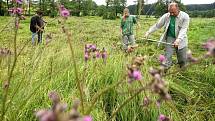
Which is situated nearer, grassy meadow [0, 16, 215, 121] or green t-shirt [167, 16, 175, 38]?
grassy meadow [0, 16, 215, 121]

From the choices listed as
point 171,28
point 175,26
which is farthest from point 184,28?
point 171,28

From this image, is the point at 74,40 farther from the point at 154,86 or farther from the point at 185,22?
the point at 154,86

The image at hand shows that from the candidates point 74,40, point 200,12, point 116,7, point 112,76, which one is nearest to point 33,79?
point 112,76

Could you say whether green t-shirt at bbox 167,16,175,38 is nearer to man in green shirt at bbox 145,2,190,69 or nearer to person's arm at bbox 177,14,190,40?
man in green shirt at bbox 145,2,190,69

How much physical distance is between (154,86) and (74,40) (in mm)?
5786

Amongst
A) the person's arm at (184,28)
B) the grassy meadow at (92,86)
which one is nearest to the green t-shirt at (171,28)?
the person's arm at (184,28)

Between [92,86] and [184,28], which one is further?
[184,28]

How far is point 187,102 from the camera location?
536 centimetres

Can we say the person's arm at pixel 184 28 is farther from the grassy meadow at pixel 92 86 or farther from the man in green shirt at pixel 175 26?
the grassy meadow at pixel 92 86

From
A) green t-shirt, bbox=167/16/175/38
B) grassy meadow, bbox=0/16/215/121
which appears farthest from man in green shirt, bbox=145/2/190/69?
grassy meadow, bbox=0/16/215/121

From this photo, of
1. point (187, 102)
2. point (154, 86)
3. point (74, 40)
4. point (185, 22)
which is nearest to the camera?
point (154, 86)

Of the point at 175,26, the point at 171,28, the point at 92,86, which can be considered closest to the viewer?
the point at 92,86

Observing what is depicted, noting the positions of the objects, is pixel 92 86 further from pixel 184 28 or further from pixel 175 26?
pixel 175 26

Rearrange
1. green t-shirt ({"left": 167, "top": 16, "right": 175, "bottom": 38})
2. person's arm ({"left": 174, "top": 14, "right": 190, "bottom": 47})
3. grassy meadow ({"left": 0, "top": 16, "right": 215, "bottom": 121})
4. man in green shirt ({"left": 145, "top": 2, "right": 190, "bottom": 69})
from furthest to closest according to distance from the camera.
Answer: green t-shirt ({"left": 167, "top": 16, "right": 175, "bottom": 38}) < man in green shirt ({"left": 145, "top": 2, "right": 190, "bottom": 69}) < person's arm ({"left": 174, "top": 14, "right": 190, "bottom": 47}) < grassy meadow ({"left": 0, "top": 16, "right": 215, "bottom": 121})
